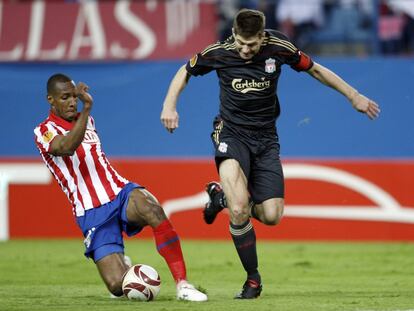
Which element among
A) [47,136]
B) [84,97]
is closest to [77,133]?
[84,97]

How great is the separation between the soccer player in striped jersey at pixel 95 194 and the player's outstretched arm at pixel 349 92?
1742 mm

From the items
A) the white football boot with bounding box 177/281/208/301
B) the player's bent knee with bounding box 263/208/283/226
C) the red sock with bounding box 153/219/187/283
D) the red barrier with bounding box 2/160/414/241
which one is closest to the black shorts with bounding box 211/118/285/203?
the player's bent knee with bounding box 263/208/283/226

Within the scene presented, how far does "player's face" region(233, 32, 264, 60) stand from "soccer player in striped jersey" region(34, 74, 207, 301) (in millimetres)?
1371

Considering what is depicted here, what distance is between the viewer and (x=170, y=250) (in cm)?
842

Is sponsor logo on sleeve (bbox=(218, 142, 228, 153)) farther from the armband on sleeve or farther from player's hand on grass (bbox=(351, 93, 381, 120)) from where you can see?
player's hand on grass (bbox=(351, 93, 381, 120))

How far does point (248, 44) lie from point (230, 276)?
→ 3355 millimetres

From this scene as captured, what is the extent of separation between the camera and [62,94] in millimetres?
8648

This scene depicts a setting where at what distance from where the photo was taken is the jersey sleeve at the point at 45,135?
8.49m

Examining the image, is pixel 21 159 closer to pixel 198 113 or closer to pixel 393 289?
pixel 198 113

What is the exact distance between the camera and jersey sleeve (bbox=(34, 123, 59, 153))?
8492 mm

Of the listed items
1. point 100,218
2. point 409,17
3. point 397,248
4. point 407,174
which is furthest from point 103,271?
point 409,17

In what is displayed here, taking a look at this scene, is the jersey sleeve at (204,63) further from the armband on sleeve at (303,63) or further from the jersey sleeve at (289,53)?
the armband on sleeve at (303,63)

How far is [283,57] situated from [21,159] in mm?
7011

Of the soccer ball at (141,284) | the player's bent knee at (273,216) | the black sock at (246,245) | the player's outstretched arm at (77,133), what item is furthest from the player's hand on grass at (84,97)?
the player's bent knee at (273,216)
